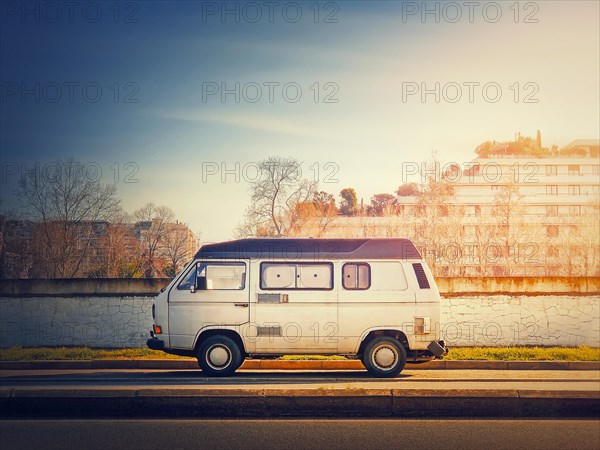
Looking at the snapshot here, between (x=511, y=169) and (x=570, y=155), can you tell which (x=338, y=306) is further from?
(x=570, y=155)

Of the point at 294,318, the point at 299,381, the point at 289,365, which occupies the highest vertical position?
the point at 294,318

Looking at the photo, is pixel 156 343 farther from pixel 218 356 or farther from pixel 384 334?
pixel 384 334

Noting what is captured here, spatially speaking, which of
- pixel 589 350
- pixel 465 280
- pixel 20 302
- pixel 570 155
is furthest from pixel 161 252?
pixel 570 155

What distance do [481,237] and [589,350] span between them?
2625cm

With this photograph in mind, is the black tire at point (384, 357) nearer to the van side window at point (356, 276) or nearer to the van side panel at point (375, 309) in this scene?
the van side panel at point (375, 309)

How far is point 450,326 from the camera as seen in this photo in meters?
21.4

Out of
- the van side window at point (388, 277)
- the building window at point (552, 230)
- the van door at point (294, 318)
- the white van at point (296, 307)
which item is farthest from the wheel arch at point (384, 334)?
the building window at point (552, 230)

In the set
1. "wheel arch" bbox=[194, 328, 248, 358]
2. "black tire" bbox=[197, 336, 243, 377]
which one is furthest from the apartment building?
"black tire" bbox=[197, 336, 243, 377]

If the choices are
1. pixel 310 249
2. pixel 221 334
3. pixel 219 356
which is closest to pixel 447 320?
pixel 310 249

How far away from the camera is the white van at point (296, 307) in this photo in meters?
13.9

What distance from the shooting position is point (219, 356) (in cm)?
1390

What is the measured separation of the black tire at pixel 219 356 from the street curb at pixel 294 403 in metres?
3.99

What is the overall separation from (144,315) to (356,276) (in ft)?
30.8

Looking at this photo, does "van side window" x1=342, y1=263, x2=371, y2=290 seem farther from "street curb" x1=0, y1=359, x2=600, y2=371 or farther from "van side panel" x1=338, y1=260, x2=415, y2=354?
"street curb" x1=0, y1=359, x2=600, y2=371
